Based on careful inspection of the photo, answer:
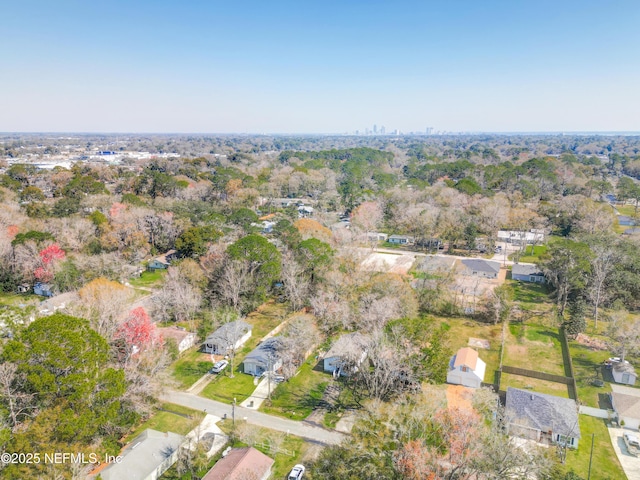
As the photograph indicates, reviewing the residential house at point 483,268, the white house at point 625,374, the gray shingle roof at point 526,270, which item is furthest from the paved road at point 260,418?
the gray shingle roof at point 526,270

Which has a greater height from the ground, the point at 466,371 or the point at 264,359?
the point at 264,359

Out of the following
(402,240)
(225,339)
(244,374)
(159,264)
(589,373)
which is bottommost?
(244,374)

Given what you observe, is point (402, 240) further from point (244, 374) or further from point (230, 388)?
point (230, 388)

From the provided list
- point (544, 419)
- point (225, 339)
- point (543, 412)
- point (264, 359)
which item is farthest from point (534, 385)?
point (225, 339)

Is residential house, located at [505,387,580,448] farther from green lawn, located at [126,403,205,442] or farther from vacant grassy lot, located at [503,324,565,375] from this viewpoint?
green lawn, located at [126,403,205,442]

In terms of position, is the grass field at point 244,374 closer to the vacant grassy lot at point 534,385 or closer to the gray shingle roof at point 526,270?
the vacant grassy lot at point 534,385

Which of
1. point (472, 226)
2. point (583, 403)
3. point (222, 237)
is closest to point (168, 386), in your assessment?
point (222, 237)

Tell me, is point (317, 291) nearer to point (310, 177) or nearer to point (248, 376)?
point (248, 376)
